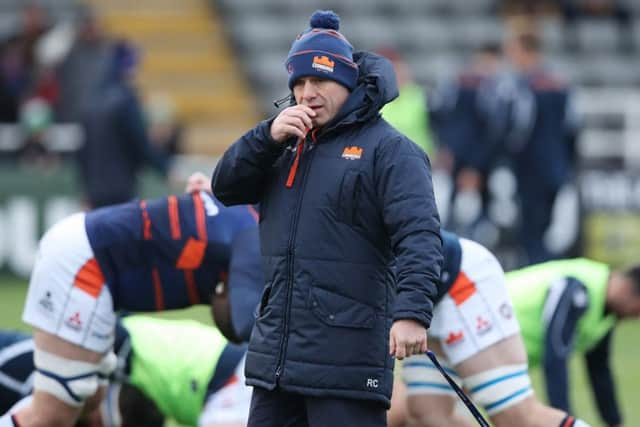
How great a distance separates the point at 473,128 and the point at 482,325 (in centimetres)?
744

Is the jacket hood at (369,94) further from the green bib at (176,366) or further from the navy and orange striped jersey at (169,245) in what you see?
the green bib at (176,366)

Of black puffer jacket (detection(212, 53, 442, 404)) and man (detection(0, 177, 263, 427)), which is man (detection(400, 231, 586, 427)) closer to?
man (detection(0, 177, 263, 427))

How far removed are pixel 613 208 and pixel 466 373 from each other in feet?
30.7

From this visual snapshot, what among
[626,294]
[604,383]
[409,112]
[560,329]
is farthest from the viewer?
[409,112]

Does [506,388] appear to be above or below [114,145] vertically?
above

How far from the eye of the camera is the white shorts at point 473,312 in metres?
6.58

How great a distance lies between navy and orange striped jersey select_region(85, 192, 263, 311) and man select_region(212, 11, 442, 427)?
3.64ft

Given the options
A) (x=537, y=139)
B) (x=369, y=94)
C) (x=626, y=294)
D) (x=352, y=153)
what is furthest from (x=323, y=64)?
(x=537, y=139)

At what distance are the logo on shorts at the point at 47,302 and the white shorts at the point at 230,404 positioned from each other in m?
0.87

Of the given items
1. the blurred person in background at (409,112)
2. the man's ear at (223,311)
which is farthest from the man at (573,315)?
the blurred person in background at (409,112)

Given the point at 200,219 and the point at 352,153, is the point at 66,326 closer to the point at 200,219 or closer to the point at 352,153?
the point at 200,219

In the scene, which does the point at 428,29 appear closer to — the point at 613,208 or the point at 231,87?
the point at 231,87

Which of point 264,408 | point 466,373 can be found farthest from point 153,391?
point 264,408

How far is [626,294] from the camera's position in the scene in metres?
7.38
